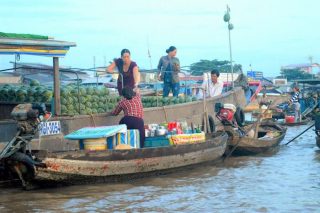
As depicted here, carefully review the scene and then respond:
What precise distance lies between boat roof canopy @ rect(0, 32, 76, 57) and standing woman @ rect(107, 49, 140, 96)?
109cm

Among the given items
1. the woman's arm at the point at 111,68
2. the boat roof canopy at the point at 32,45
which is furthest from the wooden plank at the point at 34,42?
the woman's arm at the point at 111,68

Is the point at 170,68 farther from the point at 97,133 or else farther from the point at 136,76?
the point at 97,133

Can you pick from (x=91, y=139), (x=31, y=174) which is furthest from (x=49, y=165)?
(x=91, y=139)

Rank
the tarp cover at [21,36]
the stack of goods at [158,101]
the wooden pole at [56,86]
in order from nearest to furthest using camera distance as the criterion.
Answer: the tarp cover at [21,36]
the wooden pole at [56,86]
the stack of goods at [158,101]

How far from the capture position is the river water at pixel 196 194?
7.80 metres

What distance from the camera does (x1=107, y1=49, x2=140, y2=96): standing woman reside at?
1048cm

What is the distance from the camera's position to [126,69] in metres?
10.7

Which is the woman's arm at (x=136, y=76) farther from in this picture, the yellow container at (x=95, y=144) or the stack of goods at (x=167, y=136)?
the yellow container at (x=95, y=144)

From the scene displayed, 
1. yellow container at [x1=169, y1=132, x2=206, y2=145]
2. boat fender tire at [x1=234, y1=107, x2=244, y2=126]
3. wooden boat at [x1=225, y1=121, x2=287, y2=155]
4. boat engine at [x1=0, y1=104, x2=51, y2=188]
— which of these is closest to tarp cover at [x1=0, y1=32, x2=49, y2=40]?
boat engine at [x1=0, y1=104, x2=51, y2=188]

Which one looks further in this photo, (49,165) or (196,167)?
(196,167)

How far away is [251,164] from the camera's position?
11.7m

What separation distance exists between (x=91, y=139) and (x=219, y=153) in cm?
328

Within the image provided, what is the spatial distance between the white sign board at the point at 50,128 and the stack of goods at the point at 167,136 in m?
1.57

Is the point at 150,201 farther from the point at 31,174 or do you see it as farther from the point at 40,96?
the point at 40,96
